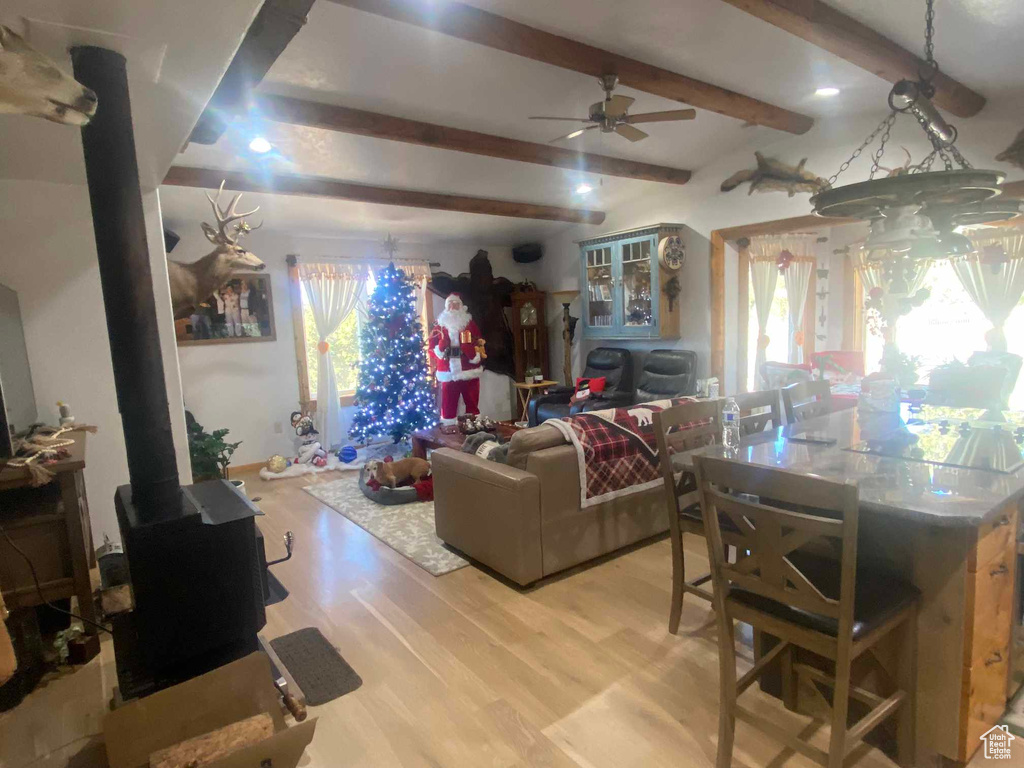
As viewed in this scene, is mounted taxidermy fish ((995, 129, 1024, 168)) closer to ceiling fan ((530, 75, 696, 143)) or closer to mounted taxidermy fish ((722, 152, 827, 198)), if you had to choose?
mounted taxidermy fish ((722, 152, 827, 198))

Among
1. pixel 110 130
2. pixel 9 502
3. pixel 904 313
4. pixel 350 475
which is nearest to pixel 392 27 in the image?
pixel 110 130

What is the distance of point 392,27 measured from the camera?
108 inches

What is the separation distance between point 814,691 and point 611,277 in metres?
4.71

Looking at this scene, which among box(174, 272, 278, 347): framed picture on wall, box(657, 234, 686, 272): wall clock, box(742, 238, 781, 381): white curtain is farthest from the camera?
box(742, 238, 781, 381): white curtain

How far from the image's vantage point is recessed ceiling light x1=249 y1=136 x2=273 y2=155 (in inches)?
142

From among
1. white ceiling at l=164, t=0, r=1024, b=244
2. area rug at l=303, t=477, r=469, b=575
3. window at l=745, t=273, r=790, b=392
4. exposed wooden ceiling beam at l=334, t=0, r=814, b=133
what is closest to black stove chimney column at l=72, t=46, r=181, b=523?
exposed wooden ceiling beam at l=334, t=0, r=814, b=133

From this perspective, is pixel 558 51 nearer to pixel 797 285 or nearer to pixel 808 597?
pixel 808 597

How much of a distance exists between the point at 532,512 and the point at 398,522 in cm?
149

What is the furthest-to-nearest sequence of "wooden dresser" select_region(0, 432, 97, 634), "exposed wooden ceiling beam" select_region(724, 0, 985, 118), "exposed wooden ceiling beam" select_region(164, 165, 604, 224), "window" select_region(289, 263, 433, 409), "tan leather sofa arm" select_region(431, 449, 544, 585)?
"window" select_region(289, 263, 433, 409) < "exposed wooden ceiling beam" select_region(164, 165, 604, 224) < "tan leather sofa arm" select_region(431, 449, 544, 585) < "exposed wooden ceiling beam" select_region(724, 0, 985, 118) < "wooden dresser" select_region(0, 432, 97, 634)

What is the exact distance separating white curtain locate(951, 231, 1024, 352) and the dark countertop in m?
3.93

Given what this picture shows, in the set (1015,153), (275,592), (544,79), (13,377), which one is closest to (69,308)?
(13,377)

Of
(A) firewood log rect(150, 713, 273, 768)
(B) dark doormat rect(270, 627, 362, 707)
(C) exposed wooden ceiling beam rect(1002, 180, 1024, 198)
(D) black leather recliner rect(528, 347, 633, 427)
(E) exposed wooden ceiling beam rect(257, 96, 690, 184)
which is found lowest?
(B) dark doormat rect(270, 627, 362, 707)

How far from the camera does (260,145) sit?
12.1 feet

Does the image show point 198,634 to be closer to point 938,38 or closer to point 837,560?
point 837,560
